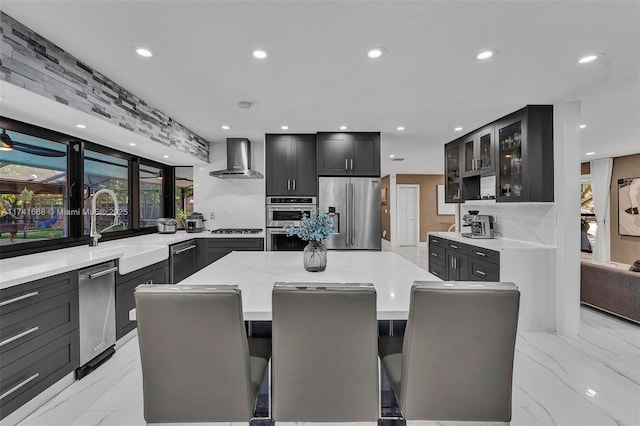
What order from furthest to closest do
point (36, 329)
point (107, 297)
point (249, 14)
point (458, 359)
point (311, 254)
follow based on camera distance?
1. point (107, 297)
2. point (311, 254)
3. point (36, 329)
4. point (249, 14)
5. point (458, 359)

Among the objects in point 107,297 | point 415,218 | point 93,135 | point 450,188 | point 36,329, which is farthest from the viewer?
point 415,218

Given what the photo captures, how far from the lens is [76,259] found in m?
2.33

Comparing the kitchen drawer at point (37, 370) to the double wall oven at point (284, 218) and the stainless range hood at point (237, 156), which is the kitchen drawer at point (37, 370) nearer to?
the double wall oven at point (284, 218)

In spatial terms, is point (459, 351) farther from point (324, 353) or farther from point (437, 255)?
point (437, 255)

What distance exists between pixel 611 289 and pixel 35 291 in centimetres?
533

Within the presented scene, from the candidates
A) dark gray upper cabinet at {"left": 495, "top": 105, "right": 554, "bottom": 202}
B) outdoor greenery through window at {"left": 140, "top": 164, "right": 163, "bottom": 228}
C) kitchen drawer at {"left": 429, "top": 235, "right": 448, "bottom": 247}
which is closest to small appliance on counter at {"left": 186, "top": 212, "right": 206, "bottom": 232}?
outdoor greenery through window at {"left": 140, "top": 164, "right": 163, "bottom": 228}

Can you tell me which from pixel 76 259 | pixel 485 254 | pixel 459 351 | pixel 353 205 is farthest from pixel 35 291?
pixel 485 254

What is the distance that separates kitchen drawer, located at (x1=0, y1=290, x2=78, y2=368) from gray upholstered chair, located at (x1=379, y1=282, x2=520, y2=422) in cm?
216

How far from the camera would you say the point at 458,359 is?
1214mm

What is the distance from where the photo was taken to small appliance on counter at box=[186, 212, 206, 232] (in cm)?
473

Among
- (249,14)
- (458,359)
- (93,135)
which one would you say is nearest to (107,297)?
(93,135)

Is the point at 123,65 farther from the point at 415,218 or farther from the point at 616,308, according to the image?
the point at 415,218

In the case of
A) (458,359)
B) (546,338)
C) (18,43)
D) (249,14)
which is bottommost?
(546,338)

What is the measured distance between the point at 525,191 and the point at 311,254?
2627 mm
